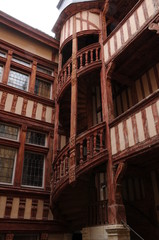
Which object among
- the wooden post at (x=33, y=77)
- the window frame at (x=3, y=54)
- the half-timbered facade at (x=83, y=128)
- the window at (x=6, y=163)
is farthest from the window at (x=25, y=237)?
the window frame at (x=3, y=54)

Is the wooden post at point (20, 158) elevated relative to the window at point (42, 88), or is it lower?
lower

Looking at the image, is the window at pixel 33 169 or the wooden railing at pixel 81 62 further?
the window at pixel 33 169

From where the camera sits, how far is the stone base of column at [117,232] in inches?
171

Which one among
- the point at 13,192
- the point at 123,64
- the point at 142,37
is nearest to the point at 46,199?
the point at 13,192

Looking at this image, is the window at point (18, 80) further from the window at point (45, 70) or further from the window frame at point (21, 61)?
the window at point (45, 70)

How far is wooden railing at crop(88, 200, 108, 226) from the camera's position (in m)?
5.10

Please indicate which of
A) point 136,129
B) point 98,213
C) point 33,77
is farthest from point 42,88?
point 98,213

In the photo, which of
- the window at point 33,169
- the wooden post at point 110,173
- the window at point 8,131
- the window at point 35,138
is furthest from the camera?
the window at point 35,138

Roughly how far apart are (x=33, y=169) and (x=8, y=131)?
1.56 meters

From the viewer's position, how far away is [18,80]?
8.76 meters

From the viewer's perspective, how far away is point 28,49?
9.45 meters

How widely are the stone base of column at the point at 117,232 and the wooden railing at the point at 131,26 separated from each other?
4484 millimetres

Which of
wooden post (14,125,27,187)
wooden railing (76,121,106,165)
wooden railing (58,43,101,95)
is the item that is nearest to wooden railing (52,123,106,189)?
wooden railing (76,121,106,165)

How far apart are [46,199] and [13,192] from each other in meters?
1.08
